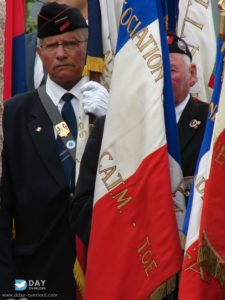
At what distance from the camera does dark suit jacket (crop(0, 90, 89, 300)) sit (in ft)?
17.9

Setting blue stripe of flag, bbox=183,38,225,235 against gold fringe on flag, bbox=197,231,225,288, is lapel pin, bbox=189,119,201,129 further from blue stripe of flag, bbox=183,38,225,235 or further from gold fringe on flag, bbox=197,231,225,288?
gold fringe on flag, bbox=197,231,225,288

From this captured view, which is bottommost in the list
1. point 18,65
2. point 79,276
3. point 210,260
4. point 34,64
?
point 79,276

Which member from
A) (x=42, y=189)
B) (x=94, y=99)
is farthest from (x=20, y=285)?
(x=94, y=99)

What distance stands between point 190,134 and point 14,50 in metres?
2.20

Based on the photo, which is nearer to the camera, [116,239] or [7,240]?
[116,239]

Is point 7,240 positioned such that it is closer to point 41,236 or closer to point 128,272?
point 41,236

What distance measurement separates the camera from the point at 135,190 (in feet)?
15.1

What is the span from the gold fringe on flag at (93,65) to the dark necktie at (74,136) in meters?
0.26

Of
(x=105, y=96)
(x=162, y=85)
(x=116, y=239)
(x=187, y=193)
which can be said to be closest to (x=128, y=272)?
(x=116, y=239)

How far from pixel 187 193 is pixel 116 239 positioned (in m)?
0.48

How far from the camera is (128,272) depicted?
448 centimetres

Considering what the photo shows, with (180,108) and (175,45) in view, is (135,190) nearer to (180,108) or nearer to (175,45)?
(180,108)

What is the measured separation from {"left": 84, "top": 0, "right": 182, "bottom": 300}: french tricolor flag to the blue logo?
87 cm

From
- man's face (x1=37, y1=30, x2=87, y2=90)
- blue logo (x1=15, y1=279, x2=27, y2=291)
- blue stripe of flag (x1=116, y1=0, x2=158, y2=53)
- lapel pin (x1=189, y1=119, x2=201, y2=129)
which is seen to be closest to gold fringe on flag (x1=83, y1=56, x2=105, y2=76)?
man's face (x1=37, y1=30, x2=87, y2=90)
